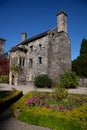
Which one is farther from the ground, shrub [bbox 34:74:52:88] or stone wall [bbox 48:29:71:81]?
stone wall [bbox 48:29:71:81]

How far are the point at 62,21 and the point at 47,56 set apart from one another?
7.04 meters

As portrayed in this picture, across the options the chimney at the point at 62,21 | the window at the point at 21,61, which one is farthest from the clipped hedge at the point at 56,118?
the window at the point at 21,61

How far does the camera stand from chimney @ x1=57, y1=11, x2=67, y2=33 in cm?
2593

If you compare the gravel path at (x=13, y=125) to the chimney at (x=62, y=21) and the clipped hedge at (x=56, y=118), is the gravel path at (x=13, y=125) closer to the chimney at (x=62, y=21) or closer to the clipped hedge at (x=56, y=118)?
the clipped hedge at (x=56, y=118)

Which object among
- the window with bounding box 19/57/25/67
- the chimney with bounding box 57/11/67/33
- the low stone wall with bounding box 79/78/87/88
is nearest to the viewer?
the chimney with bounding box 57/11/67/33

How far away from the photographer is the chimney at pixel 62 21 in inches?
1021

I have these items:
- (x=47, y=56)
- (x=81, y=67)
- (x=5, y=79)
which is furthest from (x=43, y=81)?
(x=81, y=67)

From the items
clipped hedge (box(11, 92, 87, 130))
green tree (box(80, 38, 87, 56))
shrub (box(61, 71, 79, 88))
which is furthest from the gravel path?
green tree (box(80, 38, 87, 56))

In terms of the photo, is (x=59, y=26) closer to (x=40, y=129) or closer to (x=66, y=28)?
(x=66, y=28)

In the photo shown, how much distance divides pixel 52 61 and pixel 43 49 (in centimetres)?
285

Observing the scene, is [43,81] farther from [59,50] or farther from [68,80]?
[59,50]

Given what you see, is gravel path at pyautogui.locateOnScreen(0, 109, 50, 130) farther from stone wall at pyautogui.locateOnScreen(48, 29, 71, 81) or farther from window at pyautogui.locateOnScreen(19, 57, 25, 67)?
window at pyautogui.locateOnScreen(19, 57, 25, 67)

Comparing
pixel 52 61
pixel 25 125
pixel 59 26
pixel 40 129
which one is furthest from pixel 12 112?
pixel 59 26

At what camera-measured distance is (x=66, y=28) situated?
26875 mm
